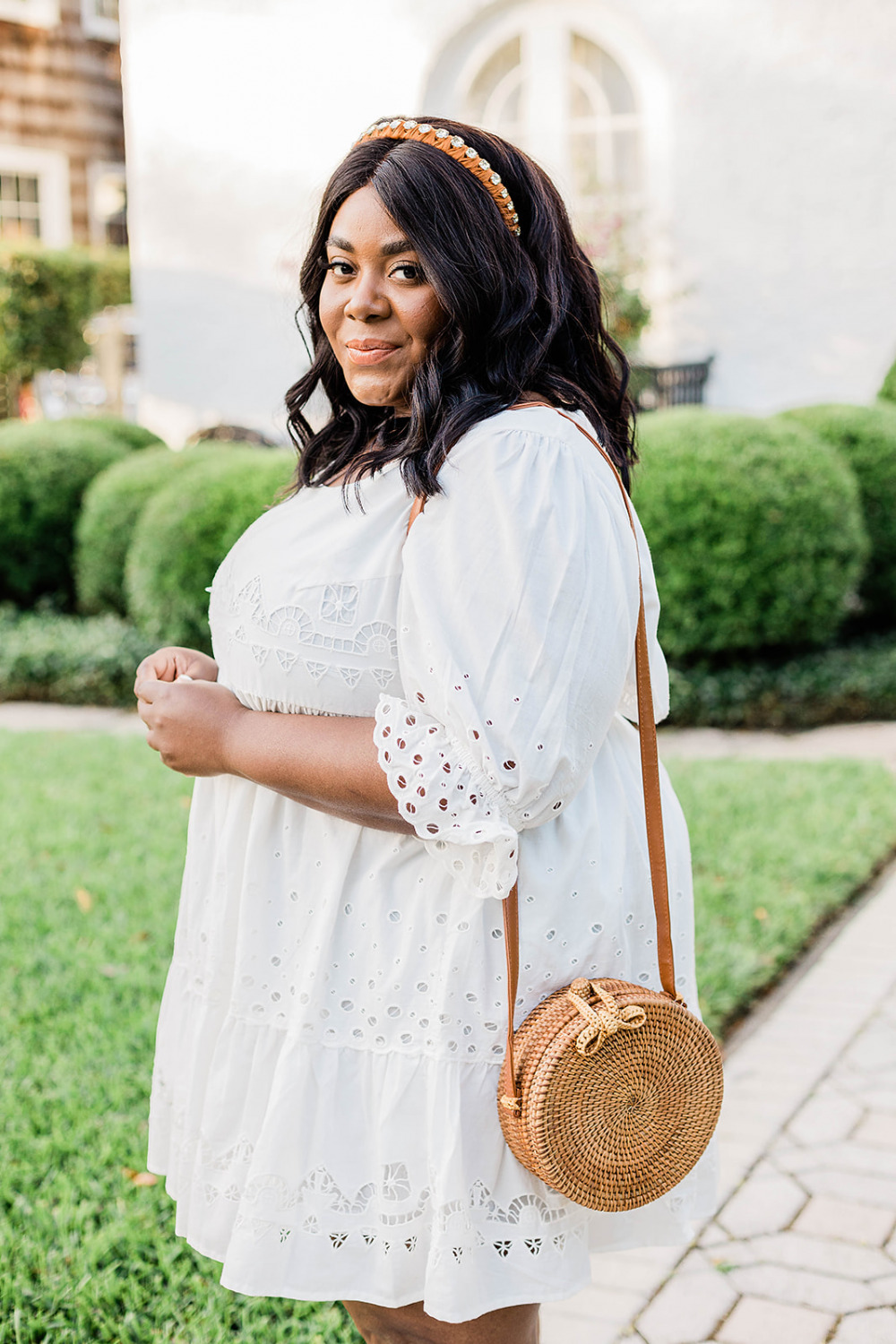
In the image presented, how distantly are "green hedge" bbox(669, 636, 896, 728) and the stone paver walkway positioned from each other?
10.1 feet

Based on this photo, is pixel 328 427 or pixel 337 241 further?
pixel 328 427

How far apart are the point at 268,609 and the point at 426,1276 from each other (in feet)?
2.60

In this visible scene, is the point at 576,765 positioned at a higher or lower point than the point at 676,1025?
higher

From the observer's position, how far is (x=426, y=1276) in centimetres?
144

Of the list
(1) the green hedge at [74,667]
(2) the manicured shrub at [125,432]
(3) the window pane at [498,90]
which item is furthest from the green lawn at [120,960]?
(3) the window pane at [498,90]

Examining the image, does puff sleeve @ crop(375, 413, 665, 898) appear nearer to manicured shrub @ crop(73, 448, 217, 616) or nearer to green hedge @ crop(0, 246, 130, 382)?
manicured shrub @ crop(73, 448, 217, 616)

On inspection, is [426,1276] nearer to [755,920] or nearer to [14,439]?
[755,920]

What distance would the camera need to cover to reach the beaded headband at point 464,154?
1469mm

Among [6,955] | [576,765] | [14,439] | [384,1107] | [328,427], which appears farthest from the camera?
[14,439]

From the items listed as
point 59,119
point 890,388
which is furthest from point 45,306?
point 890,388

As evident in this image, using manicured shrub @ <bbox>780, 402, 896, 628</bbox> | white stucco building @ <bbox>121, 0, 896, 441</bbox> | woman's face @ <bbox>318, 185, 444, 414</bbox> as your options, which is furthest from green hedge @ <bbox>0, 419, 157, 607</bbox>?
woman's face @ <bbox>318, 185, 444, 414</bbox>

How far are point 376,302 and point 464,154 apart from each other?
20cm

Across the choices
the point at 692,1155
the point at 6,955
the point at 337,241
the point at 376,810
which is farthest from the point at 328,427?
the point at 6,955

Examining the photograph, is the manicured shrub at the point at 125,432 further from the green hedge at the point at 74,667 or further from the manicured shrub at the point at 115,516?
the green hedge at the point at 74,667
